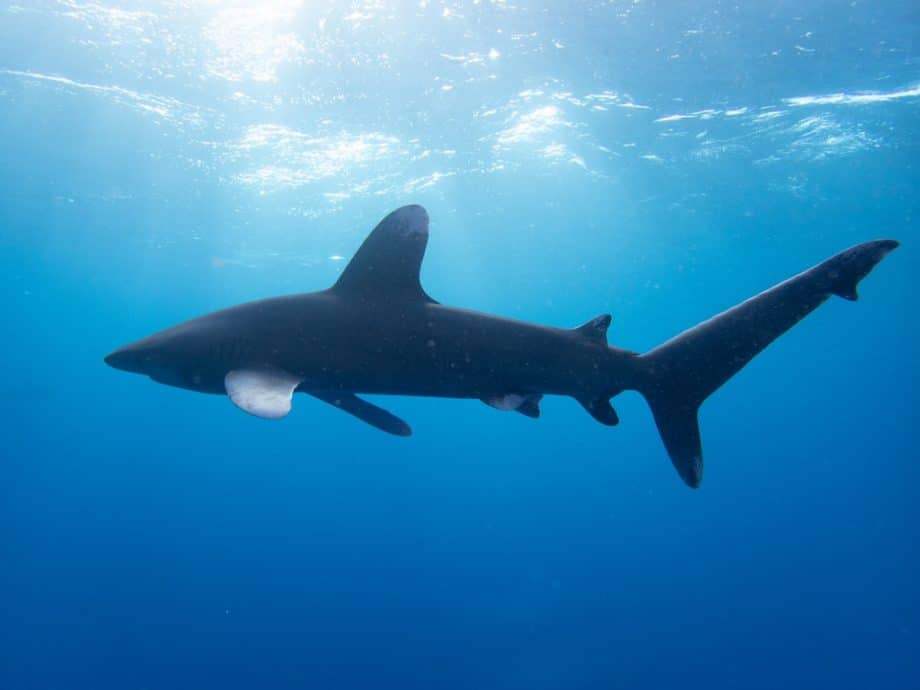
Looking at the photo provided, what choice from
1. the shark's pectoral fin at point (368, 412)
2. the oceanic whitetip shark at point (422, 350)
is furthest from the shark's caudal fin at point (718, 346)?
the shark's pectoral fin at point (368, 412)

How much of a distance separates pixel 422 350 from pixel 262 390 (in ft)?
3.83

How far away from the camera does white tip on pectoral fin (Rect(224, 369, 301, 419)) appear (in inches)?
138

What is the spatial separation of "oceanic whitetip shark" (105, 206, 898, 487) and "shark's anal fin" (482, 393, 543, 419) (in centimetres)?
1

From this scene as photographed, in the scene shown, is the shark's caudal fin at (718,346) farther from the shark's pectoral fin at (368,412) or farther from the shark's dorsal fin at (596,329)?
the shark's pectoral fin at (368,412)

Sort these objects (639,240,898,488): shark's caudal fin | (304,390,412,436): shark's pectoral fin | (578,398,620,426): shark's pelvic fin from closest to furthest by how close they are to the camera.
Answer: (639,240,898,488): shark's caudal fin < (578,398,620,426): shark's pelvic fin < (304,390,412,436): shark's pectoral fin

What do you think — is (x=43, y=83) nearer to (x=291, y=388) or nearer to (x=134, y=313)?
(x=291, y=388)

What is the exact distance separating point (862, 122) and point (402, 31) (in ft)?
61.8

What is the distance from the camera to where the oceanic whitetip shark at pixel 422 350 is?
13.9 ft

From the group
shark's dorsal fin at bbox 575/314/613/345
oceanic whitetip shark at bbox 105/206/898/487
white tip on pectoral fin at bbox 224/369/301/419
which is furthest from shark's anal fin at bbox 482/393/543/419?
white tip on pectoral fin at bbox 224/369/301/419

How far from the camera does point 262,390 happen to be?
3865 millimetres

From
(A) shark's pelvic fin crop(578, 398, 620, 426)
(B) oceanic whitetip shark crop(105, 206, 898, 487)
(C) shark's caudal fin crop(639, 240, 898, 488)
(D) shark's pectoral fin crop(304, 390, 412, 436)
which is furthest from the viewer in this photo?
(D) shark's pectoral fin crop(304, 390, 412, 436)

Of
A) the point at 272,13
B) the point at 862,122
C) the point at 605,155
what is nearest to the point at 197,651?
the point at 272,13

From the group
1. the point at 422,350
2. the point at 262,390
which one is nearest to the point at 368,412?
the point at 422,350

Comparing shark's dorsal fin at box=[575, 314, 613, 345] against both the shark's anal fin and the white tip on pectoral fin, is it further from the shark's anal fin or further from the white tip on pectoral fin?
the white tip on pectoral fin
